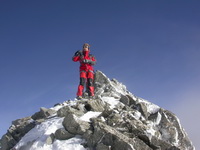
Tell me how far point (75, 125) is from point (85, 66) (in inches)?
300

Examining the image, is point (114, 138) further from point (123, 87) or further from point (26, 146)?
point (123, 87)

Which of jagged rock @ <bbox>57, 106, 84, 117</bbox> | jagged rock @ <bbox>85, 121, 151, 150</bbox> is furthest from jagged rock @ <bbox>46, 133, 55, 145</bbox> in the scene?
jagged rock @ <bbox>57, 106, 84, 117</bbox>

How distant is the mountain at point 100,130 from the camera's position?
927cm

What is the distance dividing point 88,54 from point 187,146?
31.7 ft

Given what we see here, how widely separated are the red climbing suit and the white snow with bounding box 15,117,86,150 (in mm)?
5417

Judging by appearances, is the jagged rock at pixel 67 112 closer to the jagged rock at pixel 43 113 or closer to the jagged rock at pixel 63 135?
the jagged rock at pixel 63 135

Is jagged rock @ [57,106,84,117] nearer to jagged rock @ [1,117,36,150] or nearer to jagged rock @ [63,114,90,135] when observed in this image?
jagged rock @ [63,114,90,135]

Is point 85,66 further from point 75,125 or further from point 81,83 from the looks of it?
point 75,125

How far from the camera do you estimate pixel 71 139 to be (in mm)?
9852

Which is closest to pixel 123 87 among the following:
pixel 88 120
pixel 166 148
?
pixel 88 120

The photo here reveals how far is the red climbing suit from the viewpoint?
55.5 ft

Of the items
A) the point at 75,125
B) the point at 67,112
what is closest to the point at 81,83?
the point at 67,112

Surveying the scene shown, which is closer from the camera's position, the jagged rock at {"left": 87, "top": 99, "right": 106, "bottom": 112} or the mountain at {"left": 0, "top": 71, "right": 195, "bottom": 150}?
the mountain at {"left": 0, "top": 71, "right": 195, "bottom": 150}

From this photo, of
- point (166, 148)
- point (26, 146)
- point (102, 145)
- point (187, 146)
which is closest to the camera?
point (102, 145)
